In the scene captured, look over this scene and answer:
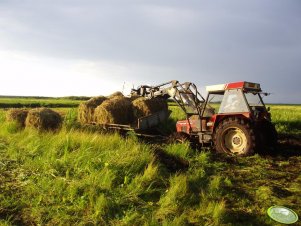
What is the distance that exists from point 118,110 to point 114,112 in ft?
0.70

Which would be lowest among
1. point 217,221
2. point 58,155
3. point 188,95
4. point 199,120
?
point 217,221

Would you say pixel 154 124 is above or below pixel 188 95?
below

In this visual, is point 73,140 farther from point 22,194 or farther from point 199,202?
point 199,202

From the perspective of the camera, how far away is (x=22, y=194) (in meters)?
6.19

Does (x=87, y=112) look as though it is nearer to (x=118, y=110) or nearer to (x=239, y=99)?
(x=118, y=110)

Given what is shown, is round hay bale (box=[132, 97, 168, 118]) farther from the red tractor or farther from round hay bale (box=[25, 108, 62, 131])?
round hay bale (box=[25, 108, 62, 131])

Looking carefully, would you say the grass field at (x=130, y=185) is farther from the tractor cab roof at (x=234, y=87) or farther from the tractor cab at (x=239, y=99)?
the tractor cab roof at (x=234, y=87)

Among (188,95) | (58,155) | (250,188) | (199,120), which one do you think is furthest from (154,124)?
(250,188)

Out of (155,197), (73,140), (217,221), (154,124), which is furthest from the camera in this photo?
(154,124)

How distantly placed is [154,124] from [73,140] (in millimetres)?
5322

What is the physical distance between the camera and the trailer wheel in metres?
9.48

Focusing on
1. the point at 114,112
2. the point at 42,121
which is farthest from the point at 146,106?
the point at 42,121

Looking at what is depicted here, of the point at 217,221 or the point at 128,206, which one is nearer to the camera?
the point at 217,221

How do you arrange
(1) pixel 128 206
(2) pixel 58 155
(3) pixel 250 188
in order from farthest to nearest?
(2) pixel 58 155, (3) pixel 250 188, (1) pixel 128 206
